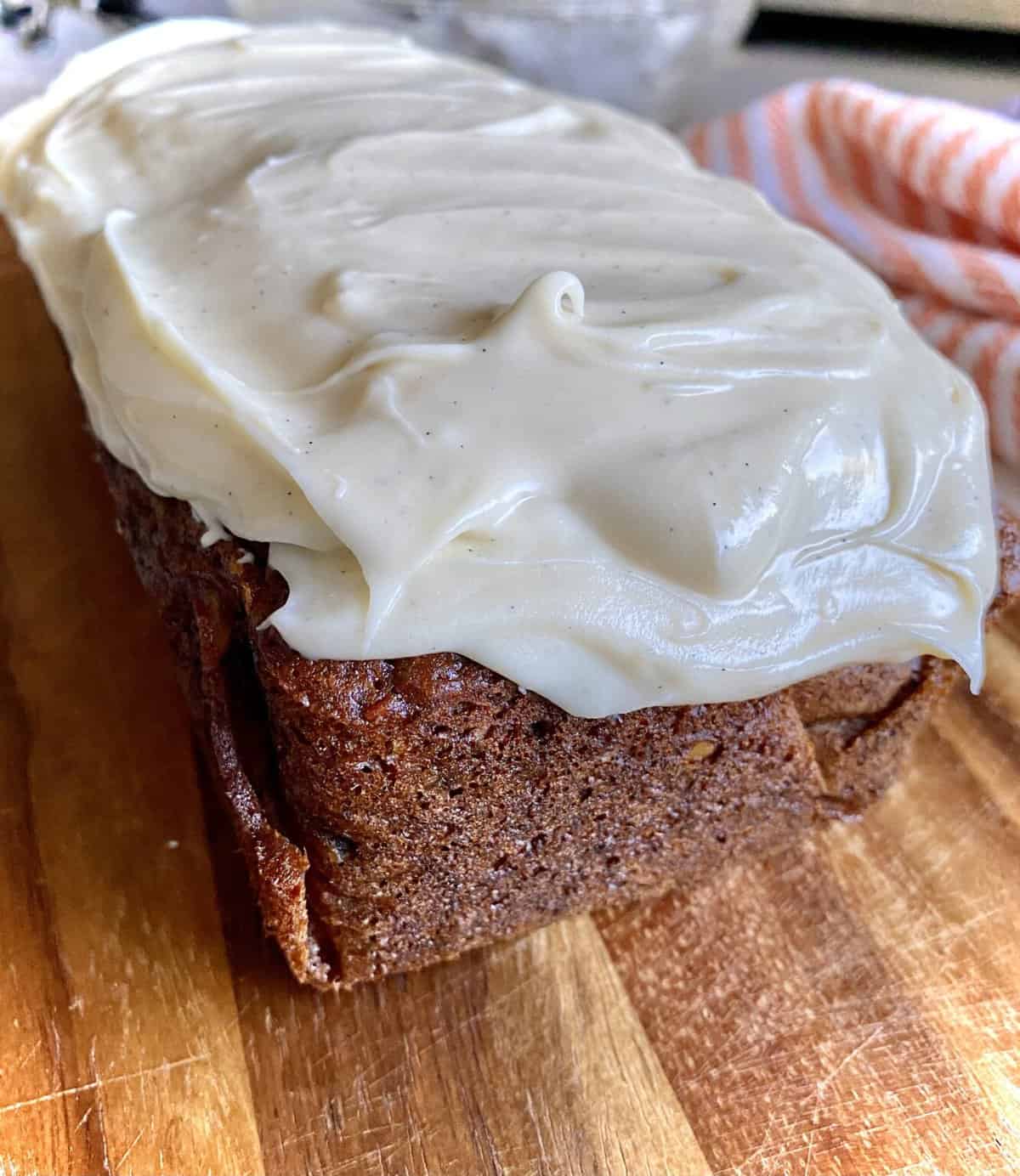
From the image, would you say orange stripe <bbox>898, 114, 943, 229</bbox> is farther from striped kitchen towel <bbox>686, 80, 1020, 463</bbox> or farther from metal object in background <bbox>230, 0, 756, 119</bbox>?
metal object in background <bbox>230, 0, 756, 119</bbox>

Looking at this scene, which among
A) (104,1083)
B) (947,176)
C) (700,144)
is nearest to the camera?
(104,1083)

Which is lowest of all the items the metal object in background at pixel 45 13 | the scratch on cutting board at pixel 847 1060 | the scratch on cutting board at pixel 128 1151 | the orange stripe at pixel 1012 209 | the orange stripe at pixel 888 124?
the scratch on cutting board at pixel 847 1060

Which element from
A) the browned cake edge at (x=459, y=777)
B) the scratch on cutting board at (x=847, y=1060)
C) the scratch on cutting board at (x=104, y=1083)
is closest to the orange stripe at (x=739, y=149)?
the browned cake edge at (x=459, y=777)

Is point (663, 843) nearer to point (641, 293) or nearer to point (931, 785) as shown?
point (931, 785)

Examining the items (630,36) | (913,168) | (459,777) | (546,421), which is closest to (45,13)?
(630,36)

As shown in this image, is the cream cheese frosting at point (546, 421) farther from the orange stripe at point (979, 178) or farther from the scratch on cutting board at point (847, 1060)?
the orange stripe at point (979, 178)

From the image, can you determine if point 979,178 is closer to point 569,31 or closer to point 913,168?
point 913,168

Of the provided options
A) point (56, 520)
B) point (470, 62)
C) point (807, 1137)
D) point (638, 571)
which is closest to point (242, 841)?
point (638, 571)
